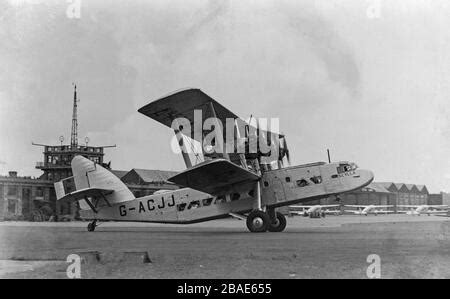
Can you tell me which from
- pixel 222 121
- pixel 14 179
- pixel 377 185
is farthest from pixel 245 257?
pixel 377 185

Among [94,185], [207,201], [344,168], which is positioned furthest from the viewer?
[94,185]

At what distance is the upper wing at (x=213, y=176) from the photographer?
57.6 feet

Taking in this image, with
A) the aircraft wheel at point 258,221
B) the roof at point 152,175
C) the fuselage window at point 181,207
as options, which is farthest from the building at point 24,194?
the aircraft wheel at point 258,221

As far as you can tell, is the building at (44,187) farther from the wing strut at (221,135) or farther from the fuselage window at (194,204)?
the wing strut at (221,135)

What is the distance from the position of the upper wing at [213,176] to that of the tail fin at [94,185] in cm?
563

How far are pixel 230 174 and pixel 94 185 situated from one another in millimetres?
8928

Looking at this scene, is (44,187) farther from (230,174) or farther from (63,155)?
(230,174)

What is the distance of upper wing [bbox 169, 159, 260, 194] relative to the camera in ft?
57.6

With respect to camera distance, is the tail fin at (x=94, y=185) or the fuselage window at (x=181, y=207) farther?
the tail fin at (x=94, y=185)

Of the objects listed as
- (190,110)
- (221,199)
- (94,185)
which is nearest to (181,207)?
(221,199)

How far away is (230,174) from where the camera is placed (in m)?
18.9

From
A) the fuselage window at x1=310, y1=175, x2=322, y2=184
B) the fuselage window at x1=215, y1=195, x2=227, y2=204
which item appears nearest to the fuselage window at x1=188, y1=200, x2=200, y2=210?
the fuselage window at x1=215, y1=195, x2=227, y2=204
